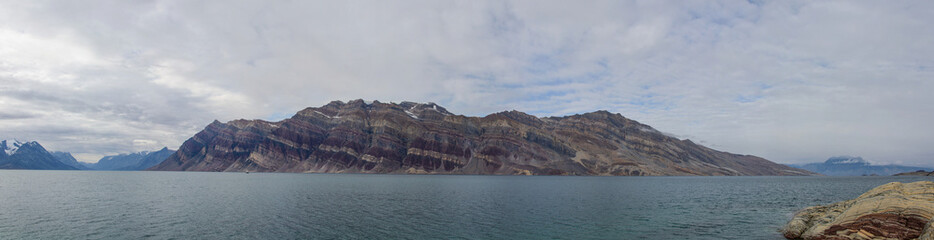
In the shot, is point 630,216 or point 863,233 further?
point 630,216

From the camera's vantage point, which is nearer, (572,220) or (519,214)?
(572,220)

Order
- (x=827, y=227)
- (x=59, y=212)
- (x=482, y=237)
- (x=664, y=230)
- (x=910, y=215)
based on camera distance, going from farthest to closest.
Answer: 1. (x=59, y=212)
2. (x=664, y=230)
3. (x=482, y=237)
4. (x=827, y=227)
5. (x=910, y=215)

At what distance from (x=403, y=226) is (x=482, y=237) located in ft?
37.3

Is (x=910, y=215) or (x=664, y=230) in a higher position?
(x=910, y=215)

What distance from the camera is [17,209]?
62.9 m

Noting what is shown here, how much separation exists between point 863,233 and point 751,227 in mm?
15562

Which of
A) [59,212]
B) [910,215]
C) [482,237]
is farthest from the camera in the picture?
[59,212]

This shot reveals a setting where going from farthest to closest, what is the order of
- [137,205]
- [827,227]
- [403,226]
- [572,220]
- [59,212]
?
[137,205] → [59,212] → [572,220] → [403,226] → [827,227]

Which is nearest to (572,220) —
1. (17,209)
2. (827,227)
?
(827,227)

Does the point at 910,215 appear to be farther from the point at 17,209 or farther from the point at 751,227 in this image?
the point at 17,209

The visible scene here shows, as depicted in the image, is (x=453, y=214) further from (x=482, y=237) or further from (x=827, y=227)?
(x=827, y=227)

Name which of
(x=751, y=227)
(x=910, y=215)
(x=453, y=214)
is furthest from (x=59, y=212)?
(x=910, y=215)

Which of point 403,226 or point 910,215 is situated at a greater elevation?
point 910,215

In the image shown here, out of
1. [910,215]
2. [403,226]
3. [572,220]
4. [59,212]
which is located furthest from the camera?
[59,212]
